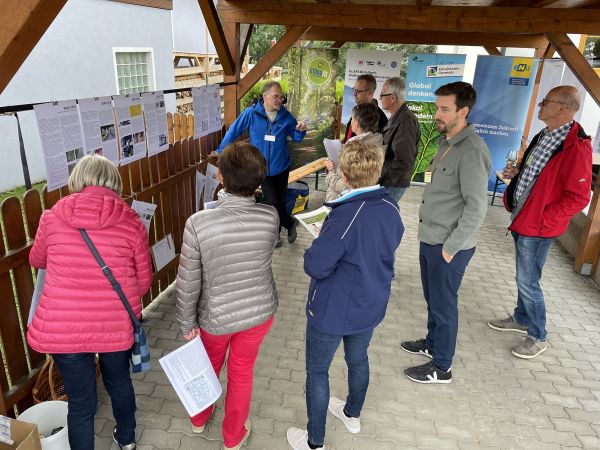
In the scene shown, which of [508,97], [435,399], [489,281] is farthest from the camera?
[508,97]

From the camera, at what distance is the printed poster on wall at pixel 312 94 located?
347 inches

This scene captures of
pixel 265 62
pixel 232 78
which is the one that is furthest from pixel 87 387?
pixel 265 62

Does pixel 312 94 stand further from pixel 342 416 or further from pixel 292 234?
pixel 342 416

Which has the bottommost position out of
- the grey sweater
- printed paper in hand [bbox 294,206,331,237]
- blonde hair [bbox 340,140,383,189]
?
printed paper in hand [bbox 294,206,331,237]

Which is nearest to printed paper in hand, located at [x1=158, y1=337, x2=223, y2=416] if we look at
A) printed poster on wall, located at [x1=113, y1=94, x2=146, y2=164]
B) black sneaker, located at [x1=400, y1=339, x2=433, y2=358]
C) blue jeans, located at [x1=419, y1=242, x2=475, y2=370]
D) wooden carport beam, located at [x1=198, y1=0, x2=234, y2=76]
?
blue jeans, located at [x1=419, y1=242, x2=475, y2=370]

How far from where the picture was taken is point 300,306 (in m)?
4.29

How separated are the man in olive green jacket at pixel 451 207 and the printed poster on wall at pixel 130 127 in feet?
7.16

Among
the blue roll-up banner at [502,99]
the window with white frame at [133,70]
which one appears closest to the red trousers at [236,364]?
the blue roll-up banner at [502,99]

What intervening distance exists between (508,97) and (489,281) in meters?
4.41

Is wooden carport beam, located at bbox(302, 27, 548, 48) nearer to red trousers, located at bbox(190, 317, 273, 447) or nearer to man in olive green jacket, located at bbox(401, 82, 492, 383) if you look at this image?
man in olive green jacket, located at bbox(401, 82, 492, 383)

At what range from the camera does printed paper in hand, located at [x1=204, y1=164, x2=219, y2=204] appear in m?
4.61

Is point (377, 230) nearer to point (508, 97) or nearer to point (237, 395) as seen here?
point (237, 395)

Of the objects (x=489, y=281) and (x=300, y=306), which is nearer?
(x=300, y=306)

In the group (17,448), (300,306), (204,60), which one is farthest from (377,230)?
(204,60)
